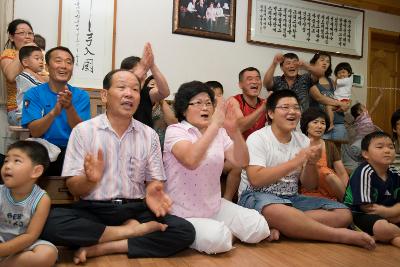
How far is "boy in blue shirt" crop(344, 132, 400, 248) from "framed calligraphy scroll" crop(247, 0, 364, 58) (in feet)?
7.12

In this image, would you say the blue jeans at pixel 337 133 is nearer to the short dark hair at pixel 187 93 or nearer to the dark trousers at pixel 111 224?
the short dark hair at pixel 187 93

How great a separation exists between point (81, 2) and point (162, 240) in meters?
2.50

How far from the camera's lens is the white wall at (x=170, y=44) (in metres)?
3.28

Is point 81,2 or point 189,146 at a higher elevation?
point 81,2

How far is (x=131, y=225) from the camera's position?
1.76m

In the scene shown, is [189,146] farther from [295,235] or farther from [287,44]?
[287,44]

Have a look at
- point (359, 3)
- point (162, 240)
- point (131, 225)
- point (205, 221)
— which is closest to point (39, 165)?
point (131, 225)

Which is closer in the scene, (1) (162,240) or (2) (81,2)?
(1) (162,240)

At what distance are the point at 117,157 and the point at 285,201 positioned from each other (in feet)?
3.20

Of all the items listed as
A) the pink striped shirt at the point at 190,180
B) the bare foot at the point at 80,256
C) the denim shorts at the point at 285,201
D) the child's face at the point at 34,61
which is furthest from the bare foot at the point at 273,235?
the child's face at the point at 34,61

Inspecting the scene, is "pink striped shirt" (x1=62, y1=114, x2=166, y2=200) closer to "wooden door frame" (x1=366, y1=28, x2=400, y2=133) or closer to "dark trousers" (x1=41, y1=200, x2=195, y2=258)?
"dark trousers" (x1=41, y1=200, x2=195, y2=258)

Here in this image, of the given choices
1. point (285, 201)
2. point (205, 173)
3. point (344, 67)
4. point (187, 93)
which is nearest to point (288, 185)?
point (285, 201)

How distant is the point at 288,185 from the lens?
2281 millimetres

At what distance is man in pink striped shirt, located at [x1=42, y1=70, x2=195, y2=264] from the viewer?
167 centimetres
